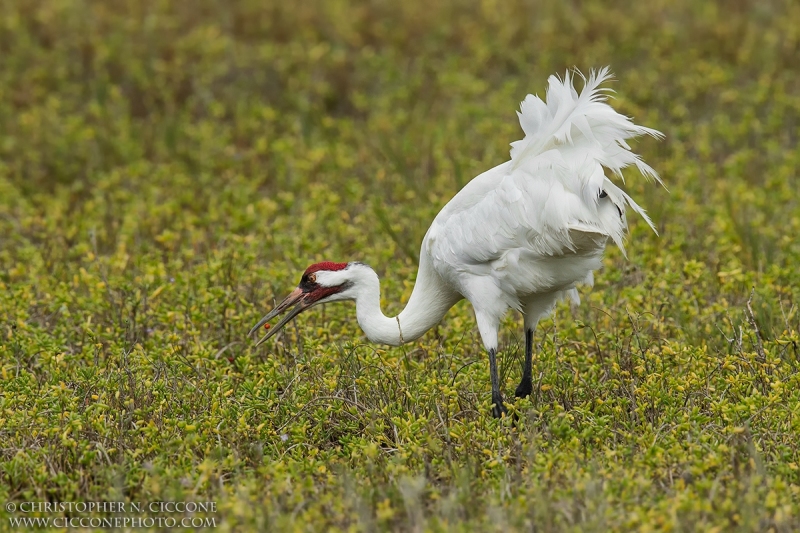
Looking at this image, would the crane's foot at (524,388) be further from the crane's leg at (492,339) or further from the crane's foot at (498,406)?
the crane's foot at (498,406)

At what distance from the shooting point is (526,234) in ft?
17.2

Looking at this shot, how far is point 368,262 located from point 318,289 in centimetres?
159

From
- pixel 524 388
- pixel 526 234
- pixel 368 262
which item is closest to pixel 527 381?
pixel 524 388

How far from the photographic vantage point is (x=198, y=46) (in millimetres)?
11578

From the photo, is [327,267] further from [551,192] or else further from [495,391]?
[551,192]

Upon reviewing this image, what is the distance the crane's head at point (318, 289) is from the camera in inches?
221

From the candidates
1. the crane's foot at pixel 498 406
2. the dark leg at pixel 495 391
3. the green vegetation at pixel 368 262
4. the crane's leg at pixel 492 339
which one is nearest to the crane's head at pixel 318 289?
the green vegetation at pixel 368 262

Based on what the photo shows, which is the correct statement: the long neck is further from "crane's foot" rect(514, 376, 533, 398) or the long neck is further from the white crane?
"crane's foot" rect(514, 376, 533, 398)

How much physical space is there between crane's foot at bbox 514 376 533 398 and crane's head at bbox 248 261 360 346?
3.21ft

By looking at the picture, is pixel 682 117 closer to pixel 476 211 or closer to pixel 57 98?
pixel 476 211

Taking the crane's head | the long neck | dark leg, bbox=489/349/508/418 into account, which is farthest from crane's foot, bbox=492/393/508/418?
the crane's head

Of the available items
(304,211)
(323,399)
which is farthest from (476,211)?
(304,211)

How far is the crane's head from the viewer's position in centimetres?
560

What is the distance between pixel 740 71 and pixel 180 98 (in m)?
5.69
